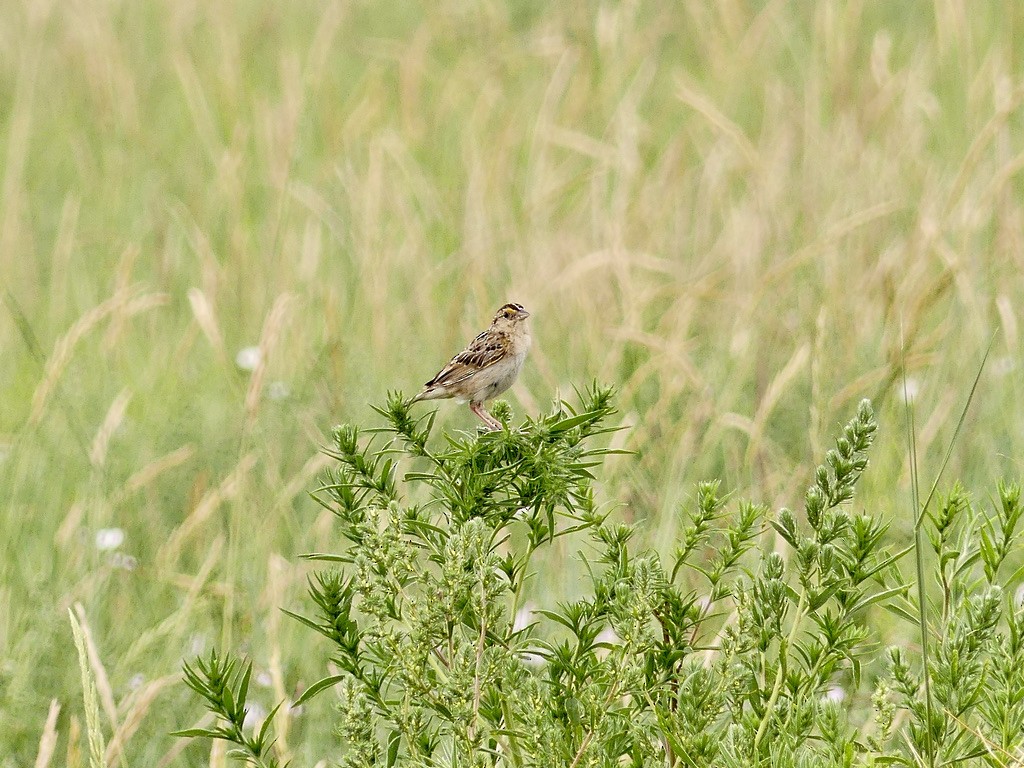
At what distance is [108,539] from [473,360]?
1929mm

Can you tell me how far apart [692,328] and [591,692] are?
3.98 meters

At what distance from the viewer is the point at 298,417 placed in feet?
16.5

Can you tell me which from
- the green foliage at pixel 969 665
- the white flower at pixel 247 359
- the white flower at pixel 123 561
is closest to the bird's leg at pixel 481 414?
the green foliage at pixel 969 665

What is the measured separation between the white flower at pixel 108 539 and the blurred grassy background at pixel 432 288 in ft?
0.11

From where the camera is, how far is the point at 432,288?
235 inches

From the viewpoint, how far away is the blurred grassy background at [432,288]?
420 centimetres

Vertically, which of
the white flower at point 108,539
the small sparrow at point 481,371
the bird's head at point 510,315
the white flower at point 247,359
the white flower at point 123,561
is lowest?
the small sparrow at point 481,371

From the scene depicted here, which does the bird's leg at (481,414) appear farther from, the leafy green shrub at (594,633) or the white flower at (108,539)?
the white flower at (108,539)

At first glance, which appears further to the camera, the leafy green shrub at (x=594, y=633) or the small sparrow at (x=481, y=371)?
the small sparrow at (x=481, y=371)

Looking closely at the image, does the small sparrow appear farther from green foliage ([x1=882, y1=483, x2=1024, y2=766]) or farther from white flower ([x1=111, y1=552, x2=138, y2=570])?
white flower ([x1=111, y1=552, x2=138, y2=570])

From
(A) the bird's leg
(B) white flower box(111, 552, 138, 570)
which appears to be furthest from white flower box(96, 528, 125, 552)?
(A) the bird's leg

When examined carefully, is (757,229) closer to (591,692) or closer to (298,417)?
(298,417)

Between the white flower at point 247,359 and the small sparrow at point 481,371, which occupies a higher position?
the white flower at point 247,359

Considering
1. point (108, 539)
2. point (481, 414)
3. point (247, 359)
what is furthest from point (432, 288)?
point (481, 414)
